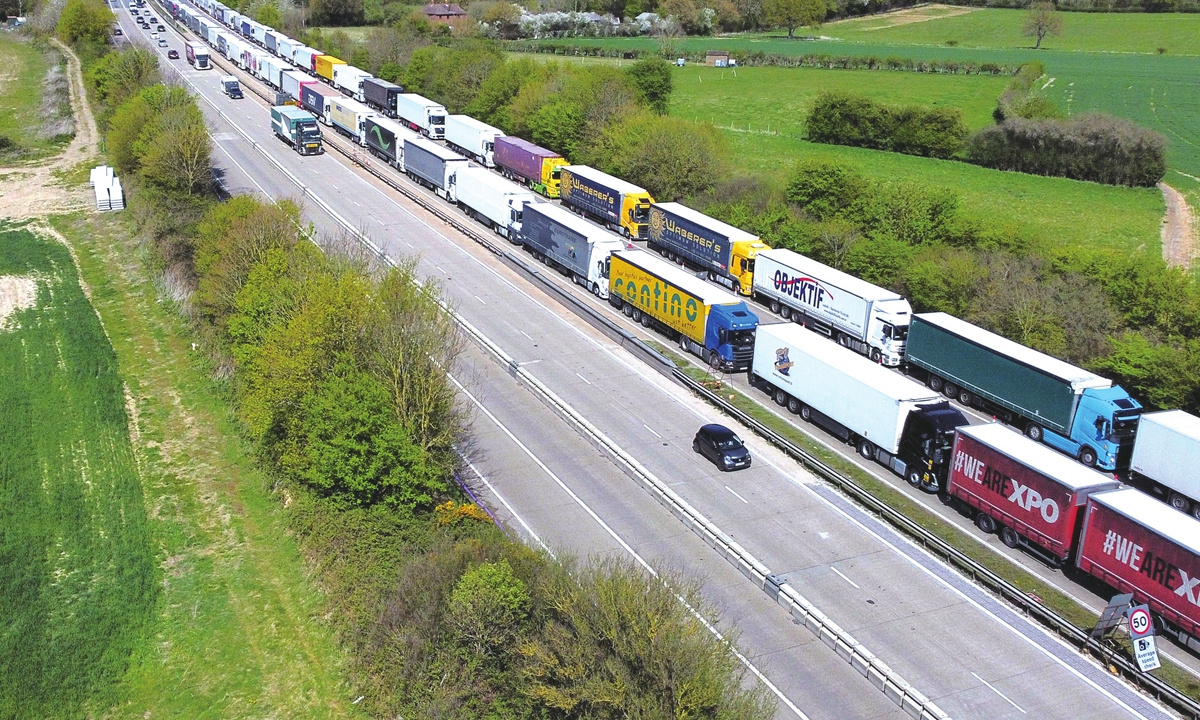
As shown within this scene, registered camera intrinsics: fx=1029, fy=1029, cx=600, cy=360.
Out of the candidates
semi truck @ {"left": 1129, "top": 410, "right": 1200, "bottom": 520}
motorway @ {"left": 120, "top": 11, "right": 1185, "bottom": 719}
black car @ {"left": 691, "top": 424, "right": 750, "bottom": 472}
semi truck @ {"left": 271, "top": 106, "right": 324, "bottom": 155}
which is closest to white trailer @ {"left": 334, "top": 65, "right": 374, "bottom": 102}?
semi truck @ {"left": 271, "top": 106, "right": 324, "bottom": 155}

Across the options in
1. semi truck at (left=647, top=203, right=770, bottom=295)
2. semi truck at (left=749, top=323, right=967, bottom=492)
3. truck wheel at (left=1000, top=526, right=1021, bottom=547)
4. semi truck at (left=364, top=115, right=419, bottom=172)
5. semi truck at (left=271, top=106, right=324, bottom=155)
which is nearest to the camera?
truck wheel at (left=1000, top=526, right=1021, bottom=547)

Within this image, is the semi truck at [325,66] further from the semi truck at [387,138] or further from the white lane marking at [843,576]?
the white lane marking at [843,576]

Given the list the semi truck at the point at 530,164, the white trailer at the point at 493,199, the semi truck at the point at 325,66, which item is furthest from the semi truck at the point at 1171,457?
the semi truck at the point at 325,66

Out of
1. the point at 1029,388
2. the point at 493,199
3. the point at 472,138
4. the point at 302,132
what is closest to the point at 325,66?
the point at 302,132

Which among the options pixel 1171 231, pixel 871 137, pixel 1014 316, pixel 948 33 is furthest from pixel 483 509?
pixel 948 33

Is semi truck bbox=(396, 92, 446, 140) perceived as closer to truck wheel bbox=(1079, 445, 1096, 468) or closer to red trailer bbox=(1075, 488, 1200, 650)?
truck wheel bbox=(1079, 445, 1096, 468)

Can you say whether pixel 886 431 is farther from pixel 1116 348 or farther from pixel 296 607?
pixel 296 607
